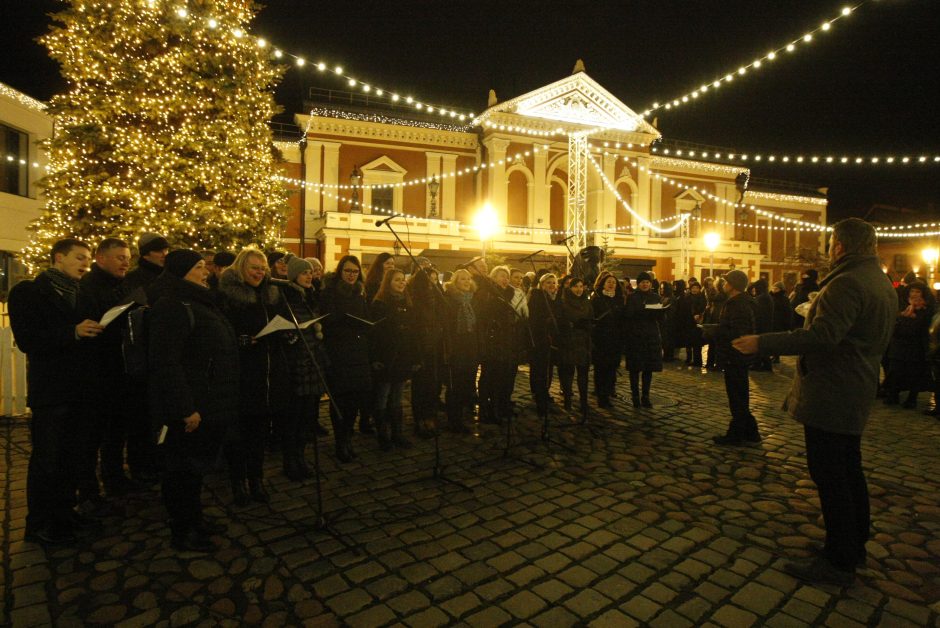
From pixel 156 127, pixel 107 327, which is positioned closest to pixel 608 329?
pixel 107 327

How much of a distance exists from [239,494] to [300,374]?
101 cm

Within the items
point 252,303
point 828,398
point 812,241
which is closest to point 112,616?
point 252,303

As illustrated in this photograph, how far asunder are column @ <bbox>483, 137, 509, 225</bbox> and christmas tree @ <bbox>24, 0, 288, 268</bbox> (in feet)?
53.6

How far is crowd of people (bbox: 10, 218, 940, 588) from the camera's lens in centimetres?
317

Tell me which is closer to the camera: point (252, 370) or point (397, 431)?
point (252, 370)

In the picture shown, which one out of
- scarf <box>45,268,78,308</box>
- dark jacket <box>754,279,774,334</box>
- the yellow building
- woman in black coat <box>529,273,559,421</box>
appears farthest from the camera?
the yellow building

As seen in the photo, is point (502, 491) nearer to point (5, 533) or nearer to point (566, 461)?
point (566, 461)

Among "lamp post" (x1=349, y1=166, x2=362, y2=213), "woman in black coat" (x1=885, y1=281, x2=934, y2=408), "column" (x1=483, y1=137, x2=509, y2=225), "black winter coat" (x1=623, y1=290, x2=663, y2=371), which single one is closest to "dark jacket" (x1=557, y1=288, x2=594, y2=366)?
"black winter coat" (x1=623, y1=290, x2=663, y2=371)

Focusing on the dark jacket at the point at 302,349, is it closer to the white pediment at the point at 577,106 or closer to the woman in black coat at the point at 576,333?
the woman in black coat at the point at 576,333

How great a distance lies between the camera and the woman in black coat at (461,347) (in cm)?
588

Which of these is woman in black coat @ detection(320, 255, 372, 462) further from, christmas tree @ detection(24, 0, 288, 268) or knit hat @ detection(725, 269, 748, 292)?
christmas tree @ detection(24, 0, 288, 268)

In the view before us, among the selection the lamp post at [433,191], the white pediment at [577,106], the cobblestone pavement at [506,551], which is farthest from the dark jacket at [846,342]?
the white pediment at [577,106]

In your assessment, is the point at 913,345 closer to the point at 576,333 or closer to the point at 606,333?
the point at 606,333

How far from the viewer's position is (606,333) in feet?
23.0
